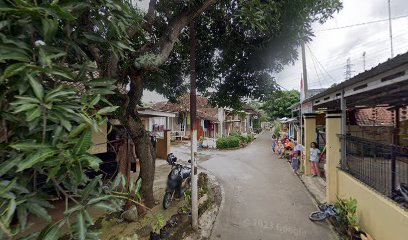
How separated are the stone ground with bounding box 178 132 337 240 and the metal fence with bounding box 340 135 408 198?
4.76ft

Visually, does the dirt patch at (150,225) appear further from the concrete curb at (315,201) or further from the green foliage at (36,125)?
the green foliage at (36,125)

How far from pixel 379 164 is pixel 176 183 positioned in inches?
184

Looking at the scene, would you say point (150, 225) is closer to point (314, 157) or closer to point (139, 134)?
point (139, 134)

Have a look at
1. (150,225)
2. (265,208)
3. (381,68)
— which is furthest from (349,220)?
(150,225)

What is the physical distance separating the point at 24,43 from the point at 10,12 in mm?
161

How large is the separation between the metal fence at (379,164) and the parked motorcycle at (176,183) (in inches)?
171

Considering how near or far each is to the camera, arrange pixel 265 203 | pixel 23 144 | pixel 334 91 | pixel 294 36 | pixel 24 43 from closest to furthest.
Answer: pixel 23 144
pixel 24 43
pixel 294 36
pixel 334 91
pixel 265 203

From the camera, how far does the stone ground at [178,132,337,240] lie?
517 cm

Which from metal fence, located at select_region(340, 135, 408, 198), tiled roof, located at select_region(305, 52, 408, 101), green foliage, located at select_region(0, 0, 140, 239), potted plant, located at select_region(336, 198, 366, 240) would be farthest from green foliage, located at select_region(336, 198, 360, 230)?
green foliage, located at select_region(0, 0, 140, 239)

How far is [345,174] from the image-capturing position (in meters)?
5.79

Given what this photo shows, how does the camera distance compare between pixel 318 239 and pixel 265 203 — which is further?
pixel 265 203

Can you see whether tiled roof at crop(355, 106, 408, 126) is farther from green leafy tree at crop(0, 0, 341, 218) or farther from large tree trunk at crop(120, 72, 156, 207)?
large tree trunk at crop(120, 72, 156, 207)

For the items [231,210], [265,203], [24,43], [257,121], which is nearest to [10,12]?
[24,43]

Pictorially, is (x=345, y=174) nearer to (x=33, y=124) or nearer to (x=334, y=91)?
(x=334, y=91)
